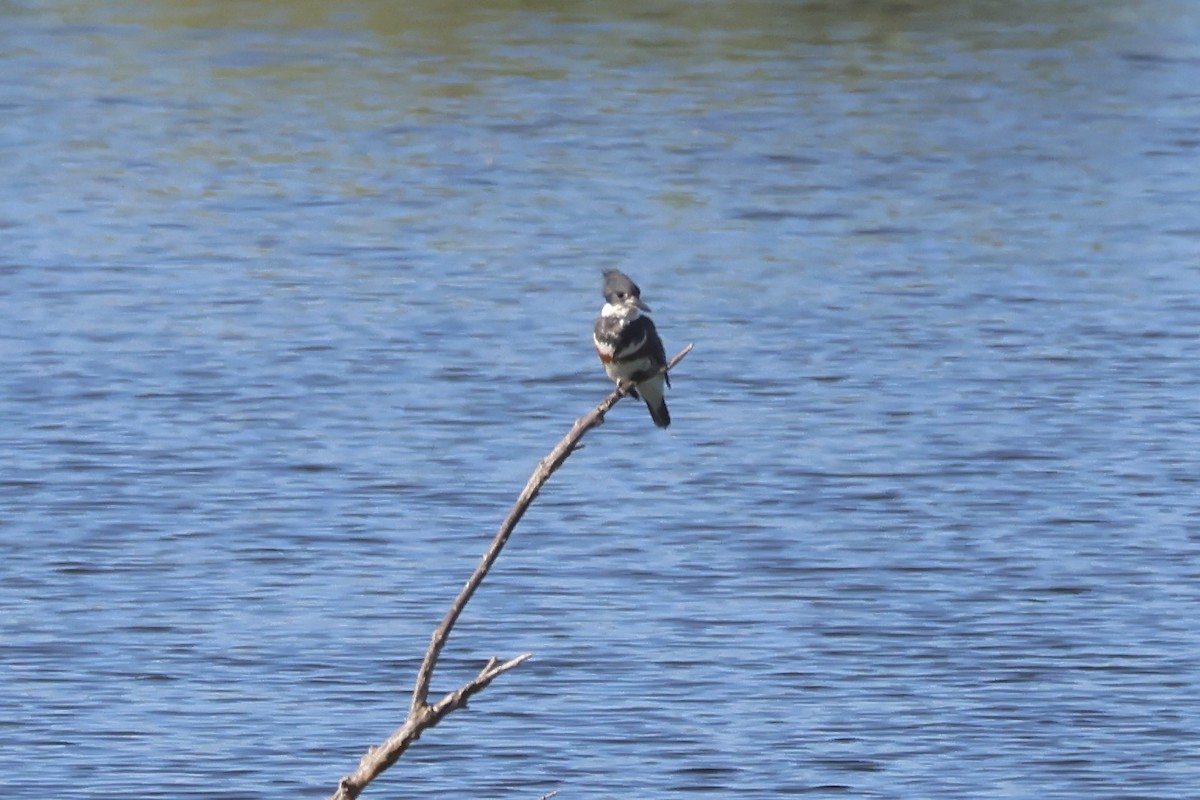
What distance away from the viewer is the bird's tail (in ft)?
22.1

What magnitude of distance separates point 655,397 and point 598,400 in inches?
142

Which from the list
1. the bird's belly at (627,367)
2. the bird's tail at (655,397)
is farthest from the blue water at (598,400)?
the bird's belly at (627,367)

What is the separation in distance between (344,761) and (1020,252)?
23.0 feet

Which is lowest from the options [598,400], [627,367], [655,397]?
[598,400]

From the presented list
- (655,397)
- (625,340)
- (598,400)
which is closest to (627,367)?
(625,340)

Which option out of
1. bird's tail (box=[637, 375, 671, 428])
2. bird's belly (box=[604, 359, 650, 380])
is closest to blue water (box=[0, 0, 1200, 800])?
bird's tail (box=[637, 375, 671, 428])

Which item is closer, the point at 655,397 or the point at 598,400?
the point at 655,397

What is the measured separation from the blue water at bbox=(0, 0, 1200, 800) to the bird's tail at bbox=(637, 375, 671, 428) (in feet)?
2.88

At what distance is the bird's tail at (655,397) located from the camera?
6.72m

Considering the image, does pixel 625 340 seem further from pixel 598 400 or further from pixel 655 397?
pixel 598 400

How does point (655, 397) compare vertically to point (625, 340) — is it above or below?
below

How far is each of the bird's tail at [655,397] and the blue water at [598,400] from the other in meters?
0.88

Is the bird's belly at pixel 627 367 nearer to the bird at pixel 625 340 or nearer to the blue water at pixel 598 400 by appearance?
the bird at pixel 625 340

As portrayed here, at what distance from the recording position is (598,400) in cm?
1041
